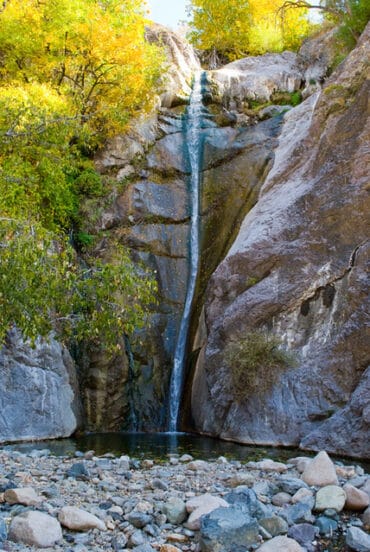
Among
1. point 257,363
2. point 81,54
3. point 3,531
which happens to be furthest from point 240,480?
point 81,54

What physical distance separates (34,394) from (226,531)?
9.15 meters

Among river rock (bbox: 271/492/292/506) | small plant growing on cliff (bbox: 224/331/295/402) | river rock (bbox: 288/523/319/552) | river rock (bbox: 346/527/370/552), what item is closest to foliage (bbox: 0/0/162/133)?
small plant growing on cliff (bbox: 224/331/295/402)

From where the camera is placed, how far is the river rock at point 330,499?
639 centimetres

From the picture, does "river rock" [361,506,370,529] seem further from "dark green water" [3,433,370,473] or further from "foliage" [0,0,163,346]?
"foliage" [0,0,163,346]

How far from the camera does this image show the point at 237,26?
1193 inches

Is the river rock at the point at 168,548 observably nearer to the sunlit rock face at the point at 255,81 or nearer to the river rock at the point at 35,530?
the river rock at the point at 35,530

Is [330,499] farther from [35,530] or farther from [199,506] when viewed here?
[35,530]

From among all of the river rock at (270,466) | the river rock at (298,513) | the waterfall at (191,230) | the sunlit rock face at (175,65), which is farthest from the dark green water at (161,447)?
the sunlit rock face at (175,65)

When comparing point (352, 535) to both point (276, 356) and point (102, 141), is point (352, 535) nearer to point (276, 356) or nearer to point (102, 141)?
point (276, 356)

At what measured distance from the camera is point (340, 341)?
12.3m

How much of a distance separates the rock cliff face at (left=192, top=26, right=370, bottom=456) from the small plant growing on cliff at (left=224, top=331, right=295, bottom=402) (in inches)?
2.6

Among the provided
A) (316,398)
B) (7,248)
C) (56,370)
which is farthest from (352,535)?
(56,370)

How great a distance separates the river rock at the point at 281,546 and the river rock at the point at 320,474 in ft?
7.19

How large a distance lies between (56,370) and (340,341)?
682 centimetres
